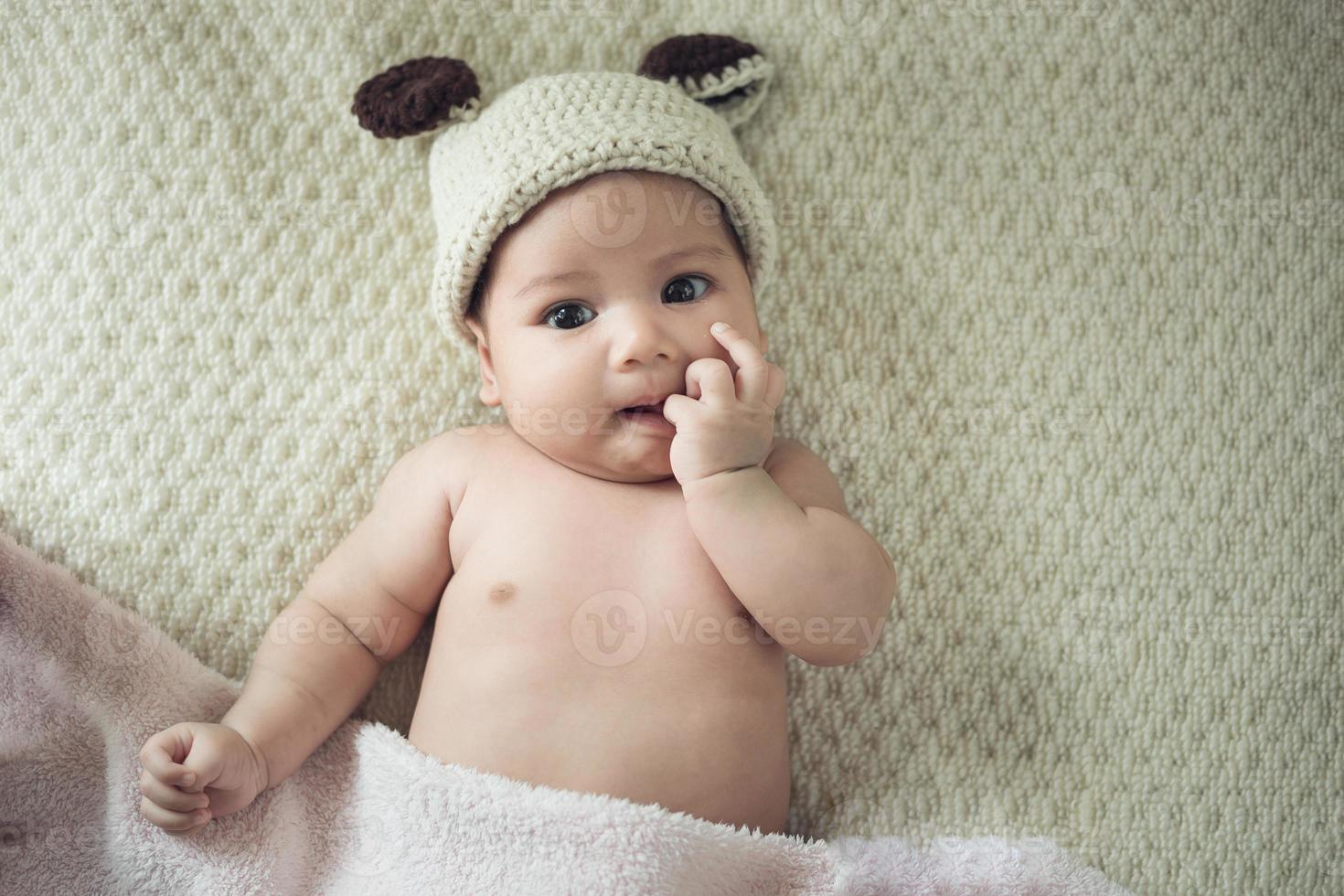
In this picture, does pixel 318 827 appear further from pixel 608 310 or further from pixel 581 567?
pixel 608 310

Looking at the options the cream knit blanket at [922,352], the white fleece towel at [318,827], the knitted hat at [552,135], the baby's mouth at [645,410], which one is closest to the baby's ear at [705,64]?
the knitted hat at [552,135]

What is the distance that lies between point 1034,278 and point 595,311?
0.71 meters

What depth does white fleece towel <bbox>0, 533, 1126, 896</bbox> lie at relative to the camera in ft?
3.70

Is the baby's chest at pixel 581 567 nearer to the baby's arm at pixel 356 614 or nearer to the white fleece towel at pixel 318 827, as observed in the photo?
the baby's arm at pixel 356 614

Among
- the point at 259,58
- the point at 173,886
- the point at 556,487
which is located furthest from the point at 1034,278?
the point at 173,886

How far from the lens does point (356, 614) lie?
4.37 feet

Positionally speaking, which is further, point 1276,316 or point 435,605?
point 1276,316

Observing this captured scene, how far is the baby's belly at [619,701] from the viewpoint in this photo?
3.88 feet

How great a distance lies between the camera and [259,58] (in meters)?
1.51

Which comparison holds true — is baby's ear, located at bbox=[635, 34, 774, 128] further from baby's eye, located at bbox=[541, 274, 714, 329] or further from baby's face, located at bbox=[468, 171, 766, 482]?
baby's eye, located at bbox=[541, 274, 714, 329]

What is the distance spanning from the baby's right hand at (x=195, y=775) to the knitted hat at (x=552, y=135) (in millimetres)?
599

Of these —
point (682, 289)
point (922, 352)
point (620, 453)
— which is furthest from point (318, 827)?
point (922, 352)

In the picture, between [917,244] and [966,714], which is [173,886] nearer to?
[966,714]

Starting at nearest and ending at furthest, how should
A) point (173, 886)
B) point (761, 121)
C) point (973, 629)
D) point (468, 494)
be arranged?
point (173, 886)
point (468, 494)
point (973, 629)
point (761, 121)
